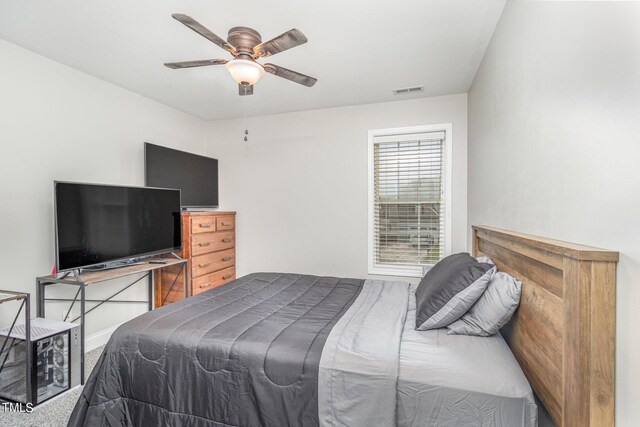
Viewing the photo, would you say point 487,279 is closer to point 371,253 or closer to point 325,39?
point 325,39

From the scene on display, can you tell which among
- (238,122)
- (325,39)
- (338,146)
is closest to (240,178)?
(238,122)

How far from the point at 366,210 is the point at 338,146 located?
0.88 metres

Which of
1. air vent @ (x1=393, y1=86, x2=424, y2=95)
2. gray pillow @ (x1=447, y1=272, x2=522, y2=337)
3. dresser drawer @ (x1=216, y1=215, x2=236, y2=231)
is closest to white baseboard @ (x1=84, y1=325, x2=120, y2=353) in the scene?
dresser drawer @ (x1=216, y1=215, x2=236, y2=231)

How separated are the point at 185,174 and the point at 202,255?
104cm

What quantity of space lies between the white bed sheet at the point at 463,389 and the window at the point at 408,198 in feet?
7.47

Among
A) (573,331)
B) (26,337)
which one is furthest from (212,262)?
(573,331)

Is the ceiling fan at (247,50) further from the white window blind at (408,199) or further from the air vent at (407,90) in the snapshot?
the white window blind at (408,199)

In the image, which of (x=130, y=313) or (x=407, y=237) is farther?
(x=407, y=237)

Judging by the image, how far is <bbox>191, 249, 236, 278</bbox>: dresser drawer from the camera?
11.7 feet

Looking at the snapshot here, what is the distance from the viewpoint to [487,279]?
1587 mm

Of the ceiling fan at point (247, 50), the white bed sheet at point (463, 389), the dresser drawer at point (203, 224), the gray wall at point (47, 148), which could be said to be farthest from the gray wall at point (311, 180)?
the white bed sheet at point (463, 389)

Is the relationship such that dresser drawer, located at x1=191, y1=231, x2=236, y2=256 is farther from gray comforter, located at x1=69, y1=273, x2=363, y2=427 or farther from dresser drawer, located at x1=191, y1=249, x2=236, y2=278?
gray comforter, located at x1=69, y1=273, x2=363, y2=427

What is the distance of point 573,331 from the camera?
3.06 feet

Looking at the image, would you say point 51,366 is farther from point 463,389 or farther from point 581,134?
point 581,134
